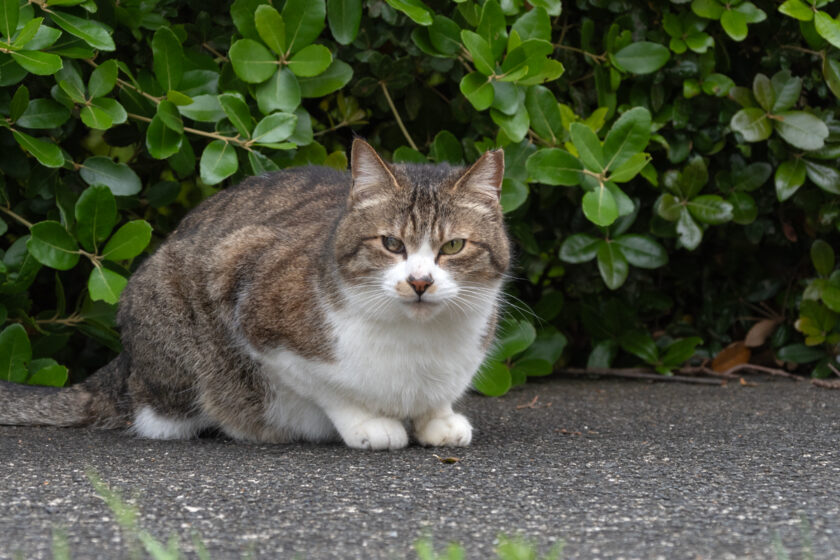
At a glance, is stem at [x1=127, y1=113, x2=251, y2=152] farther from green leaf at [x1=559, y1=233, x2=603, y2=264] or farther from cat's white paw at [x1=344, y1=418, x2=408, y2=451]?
green leaf at [x1=559, y1=233, x2=603, y2=264]

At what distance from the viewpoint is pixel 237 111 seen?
4.00m

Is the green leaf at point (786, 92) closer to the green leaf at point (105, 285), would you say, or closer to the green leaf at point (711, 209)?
the green leaf at point (711, 209)

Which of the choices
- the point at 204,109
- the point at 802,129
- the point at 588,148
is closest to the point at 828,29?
the point at 802,129

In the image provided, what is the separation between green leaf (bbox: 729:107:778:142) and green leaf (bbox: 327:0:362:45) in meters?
1.86

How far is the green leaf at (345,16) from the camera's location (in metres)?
4.21

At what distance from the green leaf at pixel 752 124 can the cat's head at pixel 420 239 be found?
A: 5.59 ft

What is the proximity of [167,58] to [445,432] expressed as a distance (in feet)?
6.22

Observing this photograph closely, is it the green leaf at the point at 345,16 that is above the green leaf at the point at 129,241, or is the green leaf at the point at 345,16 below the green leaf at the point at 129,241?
above

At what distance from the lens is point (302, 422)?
3.77 metres

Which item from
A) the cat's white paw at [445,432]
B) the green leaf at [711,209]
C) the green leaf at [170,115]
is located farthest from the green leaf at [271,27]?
the green leaf at [711,209]

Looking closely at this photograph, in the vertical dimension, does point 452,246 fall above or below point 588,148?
below

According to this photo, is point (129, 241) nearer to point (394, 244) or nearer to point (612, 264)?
point (394, 244)

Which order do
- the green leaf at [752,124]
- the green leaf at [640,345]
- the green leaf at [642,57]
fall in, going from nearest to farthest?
the green leaf at [642,57]
the green leaf at [752,124]
the green leaf at [640,345]

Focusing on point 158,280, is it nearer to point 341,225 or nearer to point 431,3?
point 341,225
